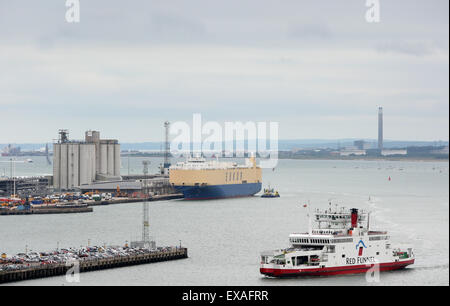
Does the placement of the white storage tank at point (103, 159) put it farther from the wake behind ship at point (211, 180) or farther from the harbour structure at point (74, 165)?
the wake behind ship at point (211, 180)

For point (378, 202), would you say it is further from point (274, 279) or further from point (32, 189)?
point (274, 279)

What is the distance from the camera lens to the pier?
2919 centimetres

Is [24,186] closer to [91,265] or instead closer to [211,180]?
[211,180]

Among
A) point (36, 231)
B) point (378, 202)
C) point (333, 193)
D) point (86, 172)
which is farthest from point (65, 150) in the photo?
point (36, 231)

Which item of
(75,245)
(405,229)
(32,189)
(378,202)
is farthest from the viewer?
(32,189)

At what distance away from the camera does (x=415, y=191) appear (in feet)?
252

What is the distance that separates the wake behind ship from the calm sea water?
95.8 inches

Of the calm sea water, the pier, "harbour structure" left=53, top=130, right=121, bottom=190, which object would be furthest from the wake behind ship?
the pier

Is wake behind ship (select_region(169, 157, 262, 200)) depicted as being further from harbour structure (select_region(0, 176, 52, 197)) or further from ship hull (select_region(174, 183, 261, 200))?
harbour structure (select_region(0, 176, 52, 197))

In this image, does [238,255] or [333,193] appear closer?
[238,255]

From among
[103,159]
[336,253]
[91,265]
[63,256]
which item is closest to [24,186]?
[103,159]

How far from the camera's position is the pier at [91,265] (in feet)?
95.8
